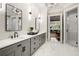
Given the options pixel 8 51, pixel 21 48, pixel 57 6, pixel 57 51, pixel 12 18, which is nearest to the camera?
pixel 8 51

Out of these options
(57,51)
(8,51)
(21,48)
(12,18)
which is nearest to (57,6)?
(57,51)

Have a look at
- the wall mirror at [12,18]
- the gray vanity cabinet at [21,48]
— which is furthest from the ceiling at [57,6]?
the gray vanity cabinet at [21,48]

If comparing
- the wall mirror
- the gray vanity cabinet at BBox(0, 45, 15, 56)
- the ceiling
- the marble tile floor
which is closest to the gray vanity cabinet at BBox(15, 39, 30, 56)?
the gray vanity cabinet at BBox(0, 45, 15, 56)

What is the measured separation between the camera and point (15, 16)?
11.0 feet

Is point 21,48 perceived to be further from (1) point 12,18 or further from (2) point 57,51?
(2) point 57,51

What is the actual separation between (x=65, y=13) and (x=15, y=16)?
13.9 feet

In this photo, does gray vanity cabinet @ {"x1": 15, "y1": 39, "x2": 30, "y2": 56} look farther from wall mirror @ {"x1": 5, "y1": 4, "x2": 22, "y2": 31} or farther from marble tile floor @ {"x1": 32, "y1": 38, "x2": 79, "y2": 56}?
marble tile floor @ {"x1": 32, "y1": 38, "x2": 79, "y2": 56}

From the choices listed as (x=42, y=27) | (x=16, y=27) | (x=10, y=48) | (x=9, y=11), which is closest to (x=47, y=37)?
(x=42, y=27)

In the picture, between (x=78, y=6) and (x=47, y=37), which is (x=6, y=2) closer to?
(x=78, y=6)

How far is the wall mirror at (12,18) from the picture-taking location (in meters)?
2.82

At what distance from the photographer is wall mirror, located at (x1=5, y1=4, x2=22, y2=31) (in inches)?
111

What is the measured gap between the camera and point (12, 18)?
317 cm

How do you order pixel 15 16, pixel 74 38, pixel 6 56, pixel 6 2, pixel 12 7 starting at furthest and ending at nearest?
pixel 74 38 < pixel 15 16 < pixel 12 7 < pixel 6 2 < pixel 6 56

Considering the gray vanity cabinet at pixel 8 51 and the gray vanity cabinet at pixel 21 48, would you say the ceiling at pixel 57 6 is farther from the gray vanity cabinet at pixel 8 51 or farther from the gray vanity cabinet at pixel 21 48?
the gray vanity cabinet at pixel 8 51
